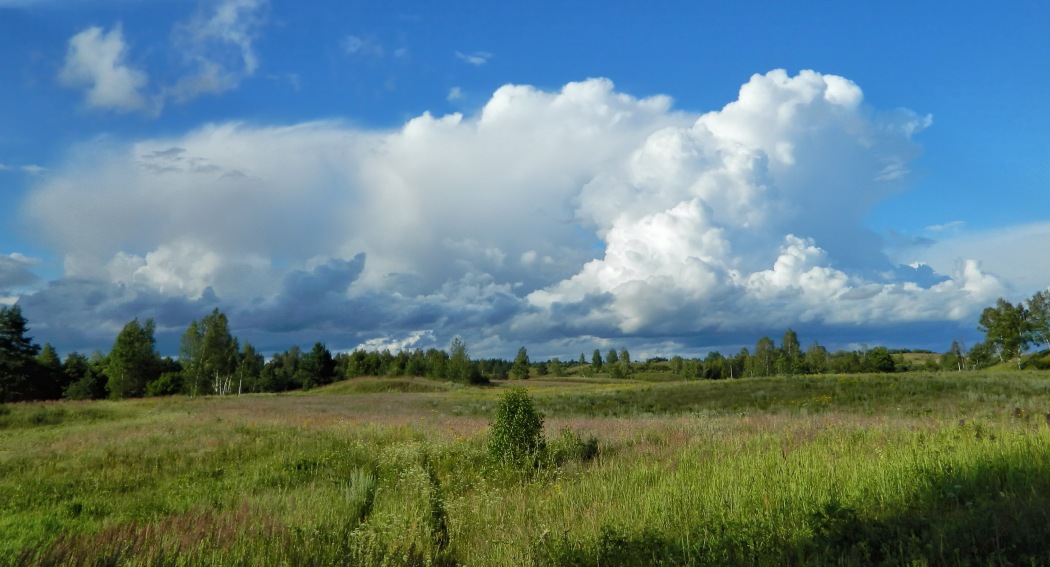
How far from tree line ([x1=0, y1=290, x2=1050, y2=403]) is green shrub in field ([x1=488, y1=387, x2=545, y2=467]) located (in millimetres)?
66329

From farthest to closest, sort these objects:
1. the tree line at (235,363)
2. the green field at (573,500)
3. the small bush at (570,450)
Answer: the tree line at (235,363) < the small bush at (570,450) < the green field at (573,500)

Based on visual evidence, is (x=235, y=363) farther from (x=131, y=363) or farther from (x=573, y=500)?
(x=573, y=500)

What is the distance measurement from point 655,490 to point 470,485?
4509 mm

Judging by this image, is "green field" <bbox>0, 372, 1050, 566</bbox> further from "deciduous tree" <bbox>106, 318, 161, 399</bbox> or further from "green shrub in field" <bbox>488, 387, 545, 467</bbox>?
"deciduous tree" <bbox>106, 318, 161, 399</bbox>

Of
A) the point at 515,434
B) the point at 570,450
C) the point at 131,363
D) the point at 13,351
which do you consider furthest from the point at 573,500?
the point at 131,363

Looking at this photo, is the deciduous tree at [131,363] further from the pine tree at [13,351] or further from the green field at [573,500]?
the green field at [573,500]

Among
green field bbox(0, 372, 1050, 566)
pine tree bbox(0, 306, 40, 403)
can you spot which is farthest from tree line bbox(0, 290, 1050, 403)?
green field bbox(0, 372, 1050, 566)

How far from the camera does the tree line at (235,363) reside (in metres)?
69.9

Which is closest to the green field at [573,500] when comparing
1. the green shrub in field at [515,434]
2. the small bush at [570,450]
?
the small bush at [570,450]

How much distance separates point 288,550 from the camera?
669cm

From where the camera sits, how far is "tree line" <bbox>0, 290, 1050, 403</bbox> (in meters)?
69.9

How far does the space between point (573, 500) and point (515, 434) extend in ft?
14.0

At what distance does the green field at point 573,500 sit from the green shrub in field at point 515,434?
13.7 inches

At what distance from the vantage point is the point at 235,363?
84.1m
